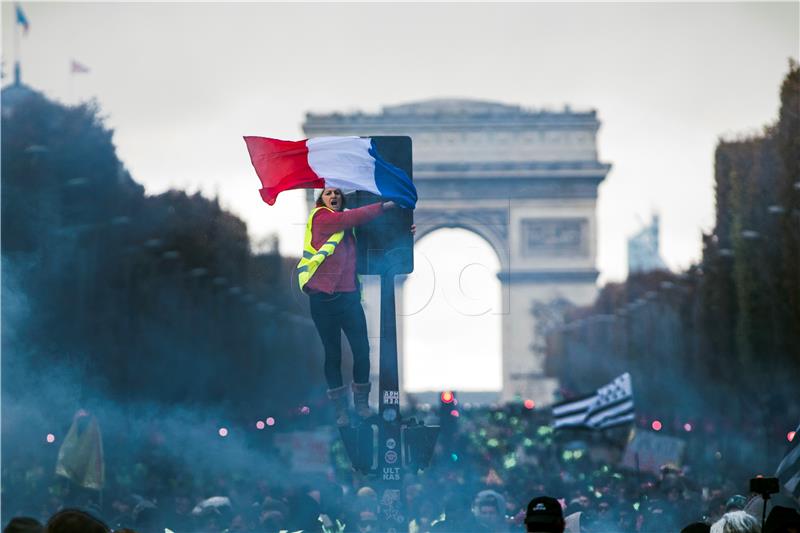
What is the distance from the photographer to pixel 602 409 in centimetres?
3356

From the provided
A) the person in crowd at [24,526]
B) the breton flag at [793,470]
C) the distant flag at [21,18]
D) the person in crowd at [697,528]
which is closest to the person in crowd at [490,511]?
the breton flag at [793,470]

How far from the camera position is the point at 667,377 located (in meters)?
63.2

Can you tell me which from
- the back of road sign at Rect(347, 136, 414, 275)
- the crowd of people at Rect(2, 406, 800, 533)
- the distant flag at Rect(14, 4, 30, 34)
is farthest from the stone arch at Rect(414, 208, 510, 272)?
the back of road sign at Rect(347, 136, 414, 275)

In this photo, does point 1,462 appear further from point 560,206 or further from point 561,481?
point 560,206

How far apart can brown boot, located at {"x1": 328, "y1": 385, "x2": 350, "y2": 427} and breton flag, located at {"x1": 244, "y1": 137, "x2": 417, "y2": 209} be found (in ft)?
3.88

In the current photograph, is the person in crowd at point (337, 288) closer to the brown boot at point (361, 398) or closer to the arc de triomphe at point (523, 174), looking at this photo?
the brown boot at point (361, 398)

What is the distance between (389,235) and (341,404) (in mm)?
1036

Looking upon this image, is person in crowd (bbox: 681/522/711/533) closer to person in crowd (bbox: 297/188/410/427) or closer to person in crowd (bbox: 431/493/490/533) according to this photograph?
person in crowd (bbox: 297/188/410/427)

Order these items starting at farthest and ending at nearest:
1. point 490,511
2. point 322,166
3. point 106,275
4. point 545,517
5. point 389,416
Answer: point 106,275
point 490,511
point 322,166
point 389,416
point 545,517

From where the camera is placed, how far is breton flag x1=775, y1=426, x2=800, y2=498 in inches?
467

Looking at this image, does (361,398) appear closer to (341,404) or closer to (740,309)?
(341,404)

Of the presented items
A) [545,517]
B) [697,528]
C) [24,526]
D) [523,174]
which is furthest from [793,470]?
[523,174]

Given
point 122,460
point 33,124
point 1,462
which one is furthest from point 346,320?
point 33,124

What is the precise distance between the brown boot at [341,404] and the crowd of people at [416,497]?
1.32 ft
